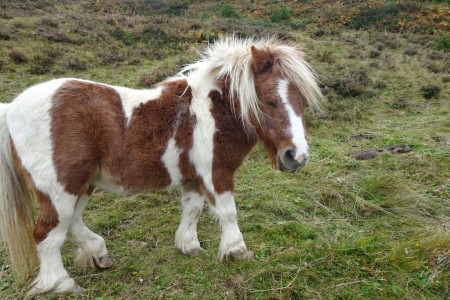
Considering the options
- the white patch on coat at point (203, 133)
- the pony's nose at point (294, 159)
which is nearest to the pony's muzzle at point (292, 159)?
the pony's nose at point (294, 159)

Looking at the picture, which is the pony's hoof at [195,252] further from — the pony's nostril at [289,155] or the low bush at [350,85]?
the low bush at [350,85]

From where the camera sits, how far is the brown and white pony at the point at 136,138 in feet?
7.84

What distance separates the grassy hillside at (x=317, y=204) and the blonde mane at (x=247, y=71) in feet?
4.20

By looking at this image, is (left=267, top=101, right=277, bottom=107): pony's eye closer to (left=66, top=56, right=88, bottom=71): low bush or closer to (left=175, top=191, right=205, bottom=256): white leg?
(left=175, top=191, right=205, bottom=256): white leg

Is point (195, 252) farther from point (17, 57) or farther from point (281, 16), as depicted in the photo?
point (281, 16)

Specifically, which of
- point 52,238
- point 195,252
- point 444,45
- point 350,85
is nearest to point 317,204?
point 195,252


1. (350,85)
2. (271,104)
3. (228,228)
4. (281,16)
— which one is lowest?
(281,16)

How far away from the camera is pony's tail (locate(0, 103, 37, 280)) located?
2.50m

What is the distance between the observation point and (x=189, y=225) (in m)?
3.25

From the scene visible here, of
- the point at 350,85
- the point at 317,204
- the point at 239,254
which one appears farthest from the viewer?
the point at 350,85

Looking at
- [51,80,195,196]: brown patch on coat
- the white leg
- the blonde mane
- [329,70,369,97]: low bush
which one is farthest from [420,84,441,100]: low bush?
[51,80,195,196]: brown patch on coat

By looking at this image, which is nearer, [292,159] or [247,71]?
[292,159]

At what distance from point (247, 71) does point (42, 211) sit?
1697 millimetres

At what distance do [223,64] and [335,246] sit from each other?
1780 mm
